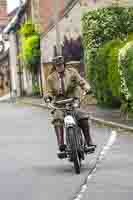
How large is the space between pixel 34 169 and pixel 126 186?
8.41 ft

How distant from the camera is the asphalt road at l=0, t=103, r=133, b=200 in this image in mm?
9508

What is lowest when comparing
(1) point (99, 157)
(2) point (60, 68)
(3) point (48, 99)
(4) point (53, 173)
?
(1) point (99, 157)

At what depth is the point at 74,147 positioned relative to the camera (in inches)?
446

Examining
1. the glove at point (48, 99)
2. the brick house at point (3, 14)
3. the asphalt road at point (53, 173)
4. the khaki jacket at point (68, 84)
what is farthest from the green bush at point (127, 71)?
the brick house at point (3, 14)

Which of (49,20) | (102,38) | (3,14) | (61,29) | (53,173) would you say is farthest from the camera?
(3,14)

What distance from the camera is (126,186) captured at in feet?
32.5

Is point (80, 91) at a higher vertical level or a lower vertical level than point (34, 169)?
higher

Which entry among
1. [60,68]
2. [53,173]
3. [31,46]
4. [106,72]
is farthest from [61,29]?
[53,173]

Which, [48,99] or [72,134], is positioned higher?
[48,99]

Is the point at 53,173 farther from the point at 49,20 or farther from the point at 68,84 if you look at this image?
the point at 49,20

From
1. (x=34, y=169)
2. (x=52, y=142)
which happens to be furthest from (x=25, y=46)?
(x=34, y=169)

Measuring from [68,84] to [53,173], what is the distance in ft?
4.45

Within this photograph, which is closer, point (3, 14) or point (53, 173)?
point (53, 173)

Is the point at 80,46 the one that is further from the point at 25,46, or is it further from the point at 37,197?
the point at 37,197
